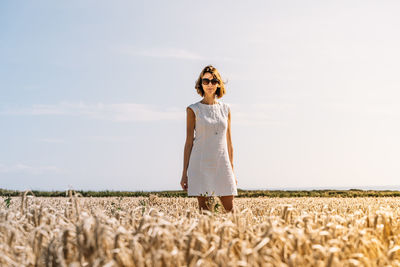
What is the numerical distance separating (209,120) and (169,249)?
3.57 meters

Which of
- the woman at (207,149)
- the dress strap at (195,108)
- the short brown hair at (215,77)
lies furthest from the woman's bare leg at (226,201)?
the short brown hair at (215,77)

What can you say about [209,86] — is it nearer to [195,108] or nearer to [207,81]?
[207,81]

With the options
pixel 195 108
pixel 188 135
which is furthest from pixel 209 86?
pixel 188 135

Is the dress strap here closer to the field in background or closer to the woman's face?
the woman's face

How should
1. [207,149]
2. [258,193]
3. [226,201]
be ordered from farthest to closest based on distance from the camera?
1. [258,193]
2. [226,201]
3. [207,149]

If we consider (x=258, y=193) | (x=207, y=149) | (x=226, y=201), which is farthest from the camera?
(x=258, y=193)

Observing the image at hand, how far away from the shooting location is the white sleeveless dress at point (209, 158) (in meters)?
6.19

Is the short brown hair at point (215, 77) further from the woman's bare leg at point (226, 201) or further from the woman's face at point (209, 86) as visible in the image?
the woman's bare leg at point (226, 201)

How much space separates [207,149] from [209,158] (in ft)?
0.41

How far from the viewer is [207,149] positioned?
6.23 metres

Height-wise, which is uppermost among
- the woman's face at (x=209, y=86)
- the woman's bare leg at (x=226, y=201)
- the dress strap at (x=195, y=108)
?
the woman's face at (x=209, y=86)

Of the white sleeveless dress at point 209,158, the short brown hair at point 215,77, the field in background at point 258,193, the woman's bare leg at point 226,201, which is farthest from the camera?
the field in background at point 258,193

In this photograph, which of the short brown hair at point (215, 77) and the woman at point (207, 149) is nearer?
the woman at point (207, 149)

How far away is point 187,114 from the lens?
626cm
